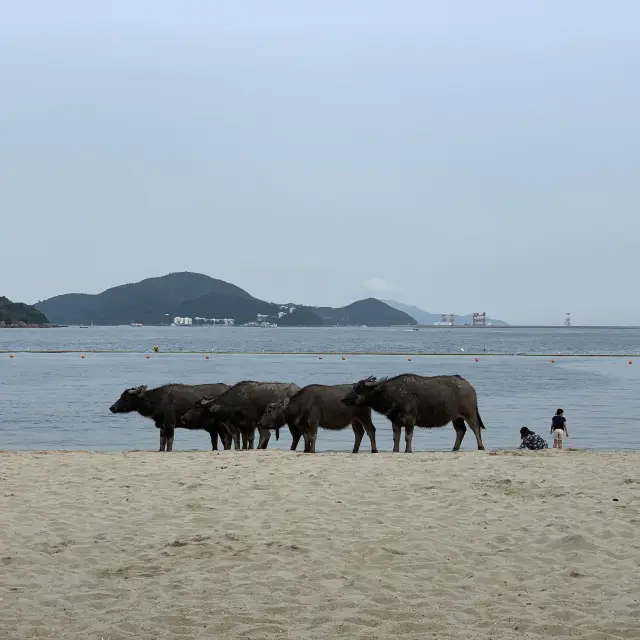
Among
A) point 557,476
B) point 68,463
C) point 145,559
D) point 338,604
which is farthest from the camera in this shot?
point 68,463

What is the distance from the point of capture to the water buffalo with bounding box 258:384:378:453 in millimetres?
18844

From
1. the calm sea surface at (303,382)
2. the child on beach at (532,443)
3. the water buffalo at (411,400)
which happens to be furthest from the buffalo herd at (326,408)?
the calm sea surface at (303,382)

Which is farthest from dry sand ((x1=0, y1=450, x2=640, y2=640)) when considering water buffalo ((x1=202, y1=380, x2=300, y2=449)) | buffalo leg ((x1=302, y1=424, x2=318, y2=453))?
water buffalo ((x1=202, y1=380, x2=300, y2=449))

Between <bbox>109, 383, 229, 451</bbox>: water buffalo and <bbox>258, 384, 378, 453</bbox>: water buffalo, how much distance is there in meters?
2.33

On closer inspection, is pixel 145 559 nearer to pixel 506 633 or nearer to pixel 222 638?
pixel 222 638

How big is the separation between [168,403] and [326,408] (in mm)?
4293

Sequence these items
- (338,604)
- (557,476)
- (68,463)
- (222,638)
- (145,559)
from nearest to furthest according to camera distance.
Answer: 1. (222,638)
2. (338,604)
3. (145,559)
4. (557,476)
5. (68,463)

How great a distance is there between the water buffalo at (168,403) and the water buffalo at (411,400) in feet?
12.9

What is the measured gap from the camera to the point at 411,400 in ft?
63.5

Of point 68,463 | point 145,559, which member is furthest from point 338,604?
point 68,463

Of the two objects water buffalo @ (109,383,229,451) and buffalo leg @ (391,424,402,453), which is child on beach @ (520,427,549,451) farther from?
water buffalo @ (109,383,229,451)

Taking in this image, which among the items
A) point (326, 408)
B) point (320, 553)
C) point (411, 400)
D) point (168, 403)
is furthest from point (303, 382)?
point (320, 553)

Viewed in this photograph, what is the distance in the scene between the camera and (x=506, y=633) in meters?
7.14

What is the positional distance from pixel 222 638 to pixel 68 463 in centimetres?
959
